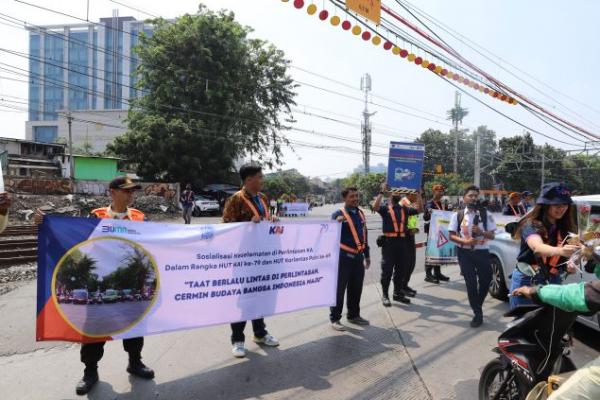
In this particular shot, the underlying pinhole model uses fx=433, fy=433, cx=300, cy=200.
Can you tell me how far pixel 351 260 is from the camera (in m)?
5.51

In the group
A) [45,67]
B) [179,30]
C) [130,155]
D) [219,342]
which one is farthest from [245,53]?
[45,67]

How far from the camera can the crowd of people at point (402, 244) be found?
10.8 ft

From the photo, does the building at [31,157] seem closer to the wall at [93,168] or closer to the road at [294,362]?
the wall at [93,168]

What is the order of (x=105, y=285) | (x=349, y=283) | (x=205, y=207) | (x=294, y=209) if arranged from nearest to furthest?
(x=105, y=285)
(x=349, y=283)
(x=205, y=207)
(x=294, y=209)

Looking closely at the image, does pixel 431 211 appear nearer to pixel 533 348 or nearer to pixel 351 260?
pixel 351 260

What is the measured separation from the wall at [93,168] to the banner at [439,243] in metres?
32.1

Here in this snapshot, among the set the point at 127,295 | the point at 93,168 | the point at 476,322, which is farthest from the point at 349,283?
the point at 93,168

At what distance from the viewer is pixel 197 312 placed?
4.12 metres

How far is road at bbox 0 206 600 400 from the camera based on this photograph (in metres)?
3.70

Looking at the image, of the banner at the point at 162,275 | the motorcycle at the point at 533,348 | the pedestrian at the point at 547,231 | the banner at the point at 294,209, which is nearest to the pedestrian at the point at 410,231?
the banner at the point at 162,275

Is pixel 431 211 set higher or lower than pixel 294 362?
higher

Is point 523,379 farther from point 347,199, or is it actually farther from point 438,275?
point 438,275

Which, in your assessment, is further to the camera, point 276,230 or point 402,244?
point 402,244

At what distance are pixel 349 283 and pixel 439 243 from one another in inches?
139
